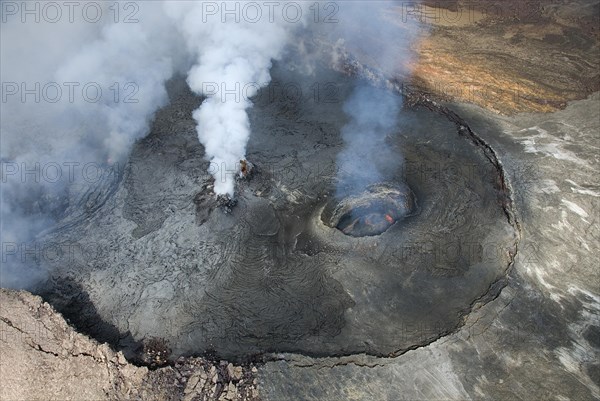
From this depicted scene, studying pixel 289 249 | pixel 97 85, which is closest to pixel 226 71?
pixel 97 85

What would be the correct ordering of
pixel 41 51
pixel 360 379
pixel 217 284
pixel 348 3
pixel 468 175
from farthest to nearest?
pixel 348 3 < pixel 41 51 < pixel 468 175 < pixel 217 284 < pixel 360 379

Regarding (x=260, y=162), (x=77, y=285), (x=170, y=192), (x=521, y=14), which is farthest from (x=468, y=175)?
(x=521, y=14)

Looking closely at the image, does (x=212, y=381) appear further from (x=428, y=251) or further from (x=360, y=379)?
(x=428, y=251)

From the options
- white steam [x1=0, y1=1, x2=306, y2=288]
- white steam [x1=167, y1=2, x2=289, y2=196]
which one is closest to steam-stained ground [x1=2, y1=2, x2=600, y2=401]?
white steam [x1=167, y1=2, x2=289, y2=196]

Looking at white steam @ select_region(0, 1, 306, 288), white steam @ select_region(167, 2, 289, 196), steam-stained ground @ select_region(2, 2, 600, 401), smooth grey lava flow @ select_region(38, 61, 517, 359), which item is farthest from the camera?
white steam @ select_region(167, 2, 289, 196)

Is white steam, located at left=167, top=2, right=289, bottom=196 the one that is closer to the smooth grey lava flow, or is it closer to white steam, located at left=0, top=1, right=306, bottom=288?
white steam, located at left=0, top=1, right=306, bottom=288

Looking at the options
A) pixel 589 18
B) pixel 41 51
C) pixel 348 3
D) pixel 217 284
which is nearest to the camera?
pixel 217 284

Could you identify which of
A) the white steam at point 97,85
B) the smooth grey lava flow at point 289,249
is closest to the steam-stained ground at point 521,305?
the smooth grey lava flow at point 289,249

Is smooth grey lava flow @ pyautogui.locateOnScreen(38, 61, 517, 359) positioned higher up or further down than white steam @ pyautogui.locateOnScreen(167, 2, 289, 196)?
further down

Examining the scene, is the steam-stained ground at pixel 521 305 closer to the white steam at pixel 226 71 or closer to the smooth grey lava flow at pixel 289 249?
the smooth grey lava flow at pixel 289 249
